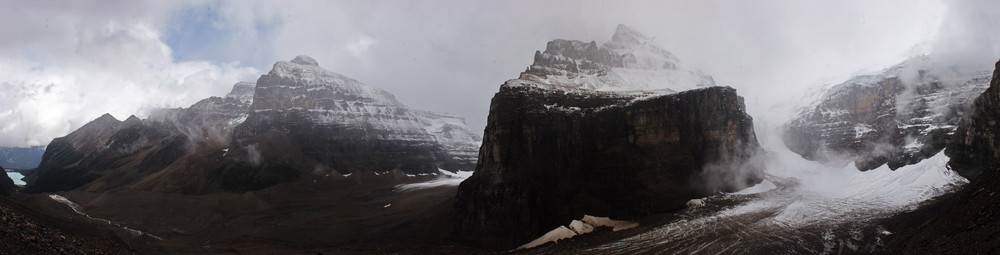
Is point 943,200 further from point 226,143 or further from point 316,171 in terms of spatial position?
point 226,143

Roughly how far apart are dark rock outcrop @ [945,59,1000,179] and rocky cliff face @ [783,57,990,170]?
42.1 feet

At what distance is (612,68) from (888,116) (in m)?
39.0

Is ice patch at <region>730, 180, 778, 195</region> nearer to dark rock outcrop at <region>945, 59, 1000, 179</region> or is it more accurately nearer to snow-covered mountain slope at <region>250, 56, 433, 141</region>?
dark rock outcrop at <region>945, 59, 1000, 179</region>

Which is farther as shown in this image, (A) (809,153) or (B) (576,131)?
(A) (809,153)

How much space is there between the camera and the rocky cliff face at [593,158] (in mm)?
54844

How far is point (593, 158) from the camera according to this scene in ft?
190

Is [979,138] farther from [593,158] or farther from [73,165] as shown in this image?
[73,165]

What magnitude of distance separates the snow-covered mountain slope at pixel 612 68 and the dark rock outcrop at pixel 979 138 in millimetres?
29020

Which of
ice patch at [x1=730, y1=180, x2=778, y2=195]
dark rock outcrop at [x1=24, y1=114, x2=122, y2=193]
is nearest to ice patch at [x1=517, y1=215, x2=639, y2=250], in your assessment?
ice patch at [x1=730, y1=180, x2=778, y2=195]

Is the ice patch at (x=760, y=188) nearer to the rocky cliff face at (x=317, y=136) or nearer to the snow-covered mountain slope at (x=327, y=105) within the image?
the rocky cliff face at (x=317, y=136)

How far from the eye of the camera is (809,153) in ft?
310

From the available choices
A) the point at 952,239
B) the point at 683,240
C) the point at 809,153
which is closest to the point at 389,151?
the point at 809,153

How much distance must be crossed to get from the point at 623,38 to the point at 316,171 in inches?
3058

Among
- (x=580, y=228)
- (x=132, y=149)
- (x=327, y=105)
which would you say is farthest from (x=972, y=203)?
(x=132, y=149)
